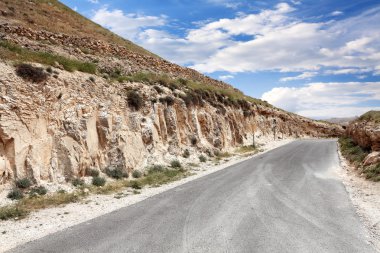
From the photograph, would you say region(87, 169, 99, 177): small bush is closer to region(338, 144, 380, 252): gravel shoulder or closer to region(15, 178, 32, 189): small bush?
region(15, 178, 32, 189): small bush

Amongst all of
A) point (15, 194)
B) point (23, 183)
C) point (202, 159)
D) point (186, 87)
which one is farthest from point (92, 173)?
point (186, 87)

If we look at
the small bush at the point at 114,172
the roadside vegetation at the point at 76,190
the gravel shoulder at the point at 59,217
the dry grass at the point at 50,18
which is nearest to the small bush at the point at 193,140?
the roadside vegetation at the point at 76,190

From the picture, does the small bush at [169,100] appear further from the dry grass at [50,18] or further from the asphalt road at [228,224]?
the dry grass at [50,18]

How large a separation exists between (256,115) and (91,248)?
151 feet

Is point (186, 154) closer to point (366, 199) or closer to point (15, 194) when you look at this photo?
point (366, 199)

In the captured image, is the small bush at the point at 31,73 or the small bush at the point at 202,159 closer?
the small bush at the point at 31,73

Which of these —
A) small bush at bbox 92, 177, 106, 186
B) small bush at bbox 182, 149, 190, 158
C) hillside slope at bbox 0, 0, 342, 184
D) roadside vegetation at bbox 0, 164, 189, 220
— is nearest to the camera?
roadside vegetation at bbox 0, 164, 189, 220

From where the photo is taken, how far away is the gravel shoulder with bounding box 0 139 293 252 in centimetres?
897

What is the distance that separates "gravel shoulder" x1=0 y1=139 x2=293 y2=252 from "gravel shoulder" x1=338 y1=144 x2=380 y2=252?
27.0 ft

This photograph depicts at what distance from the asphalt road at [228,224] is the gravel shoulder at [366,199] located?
302 mm

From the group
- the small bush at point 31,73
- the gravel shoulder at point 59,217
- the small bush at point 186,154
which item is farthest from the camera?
the small bush at point 186,154

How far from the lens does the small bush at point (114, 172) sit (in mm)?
17688

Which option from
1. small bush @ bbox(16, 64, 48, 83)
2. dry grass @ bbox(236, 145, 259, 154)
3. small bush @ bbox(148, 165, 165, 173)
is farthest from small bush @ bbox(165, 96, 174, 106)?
dry grass @ bbox(236, 145, 259, 154)

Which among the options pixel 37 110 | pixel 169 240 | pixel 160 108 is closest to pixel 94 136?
pixel 37 110
